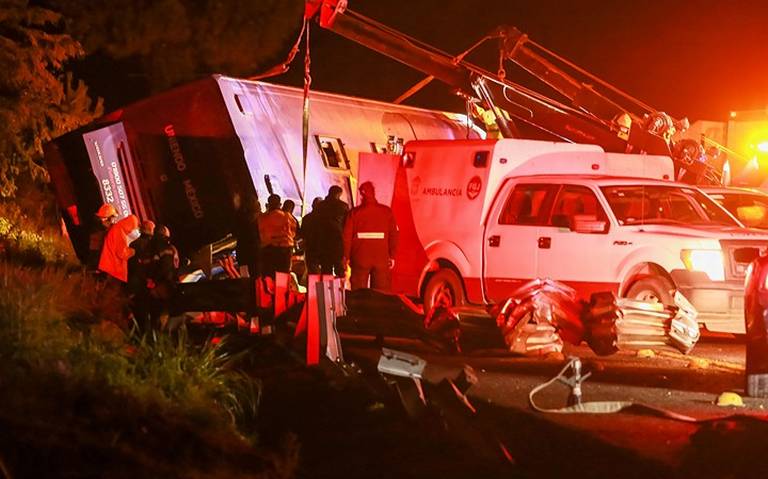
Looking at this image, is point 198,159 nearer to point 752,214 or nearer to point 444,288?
point 444,288

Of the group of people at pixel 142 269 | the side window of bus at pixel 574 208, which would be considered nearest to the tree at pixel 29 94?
the group of people at pixel 142 269

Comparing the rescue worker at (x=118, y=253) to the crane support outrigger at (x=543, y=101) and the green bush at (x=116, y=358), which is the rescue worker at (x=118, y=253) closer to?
the green bush at (x=116, y=358)

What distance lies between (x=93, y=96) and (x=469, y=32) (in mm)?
10102

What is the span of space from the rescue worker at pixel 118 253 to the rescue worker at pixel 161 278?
0.70 metres

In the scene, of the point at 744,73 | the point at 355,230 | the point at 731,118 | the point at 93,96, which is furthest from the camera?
the point at 93,96

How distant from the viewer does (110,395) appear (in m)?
7.36

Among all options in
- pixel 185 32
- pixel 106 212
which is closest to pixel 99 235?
pixel 106 212

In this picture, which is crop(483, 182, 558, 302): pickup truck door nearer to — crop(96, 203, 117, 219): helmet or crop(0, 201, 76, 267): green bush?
crop(96, 203, 117, 219): helmet

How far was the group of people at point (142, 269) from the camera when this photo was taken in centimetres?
1337

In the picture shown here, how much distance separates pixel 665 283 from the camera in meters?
13.5

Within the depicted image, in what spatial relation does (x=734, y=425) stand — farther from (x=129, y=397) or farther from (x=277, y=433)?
(x=129, y=397)

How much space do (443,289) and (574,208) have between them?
2024mm

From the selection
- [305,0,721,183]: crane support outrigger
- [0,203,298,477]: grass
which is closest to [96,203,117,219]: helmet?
[305,0,721,183]: crane support outrigger

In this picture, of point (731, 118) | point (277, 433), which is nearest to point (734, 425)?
point (277, 433)
